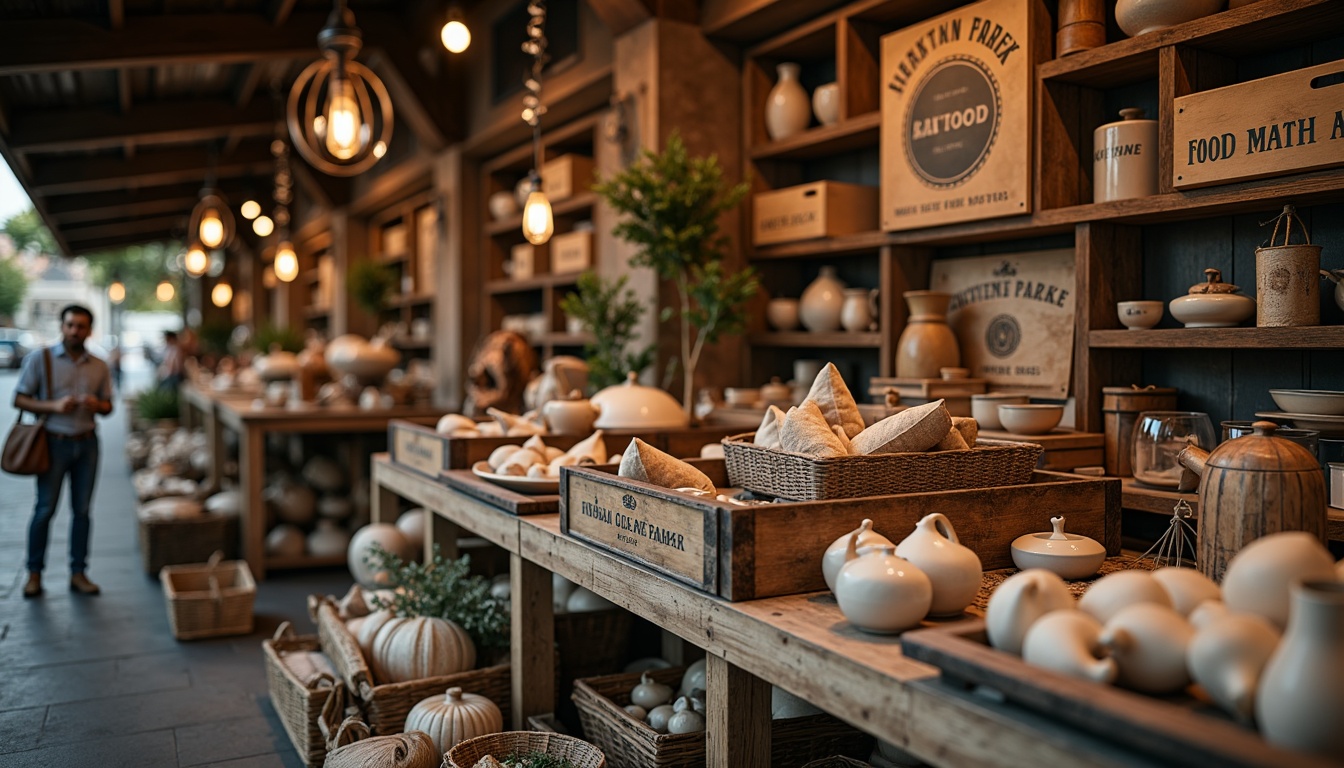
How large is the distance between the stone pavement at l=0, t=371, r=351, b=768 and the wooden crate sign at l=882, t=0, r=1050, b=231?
8.95 ft

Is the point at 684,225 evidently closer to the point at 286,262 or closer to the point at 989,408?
the point at 989,408

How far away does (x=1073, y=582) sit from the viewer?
6.51ft

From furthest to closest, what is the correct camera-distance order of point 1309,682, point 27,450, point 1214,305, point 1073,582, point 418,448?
point 27,450 → point 418,448 → point 1214,305 → point 1073,582 → point 1309,682

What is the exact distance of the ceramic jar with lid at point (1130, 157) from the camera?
111 inches

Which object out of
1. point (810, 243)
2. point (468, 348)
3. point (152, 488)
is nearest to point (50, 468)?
point (152, 488)

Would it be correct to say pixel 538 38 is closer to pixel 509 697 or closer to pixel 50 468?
pixel 509 697

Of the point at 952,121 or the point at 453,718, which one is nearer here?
the point at 453,718

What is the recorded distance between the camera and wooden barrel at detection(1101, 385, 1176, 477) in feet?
9.39

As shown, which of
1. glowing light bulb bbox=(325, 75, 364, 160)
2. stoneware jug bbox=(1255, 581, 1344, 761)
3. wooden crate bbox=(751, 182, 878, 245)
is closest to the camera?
stoneware jug bbox=(1255, 581, 1344, 761)

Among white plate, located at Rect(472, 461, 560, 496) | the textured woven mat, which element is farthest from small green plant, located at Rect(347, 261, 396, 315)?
the textured woven mat

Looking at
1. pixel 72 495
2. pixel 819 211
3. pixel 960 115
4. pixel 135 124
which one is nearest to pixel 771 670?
pixel 960 115

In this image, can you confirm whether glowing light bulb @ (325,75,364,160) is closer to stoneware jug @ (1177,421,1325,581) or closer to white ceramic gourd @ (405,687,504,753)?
white ceramic gourd @ (405,687,504,753)

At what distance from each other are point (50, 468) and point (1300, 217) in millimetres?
5417

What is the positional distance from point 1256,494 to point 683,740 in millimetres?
1322
